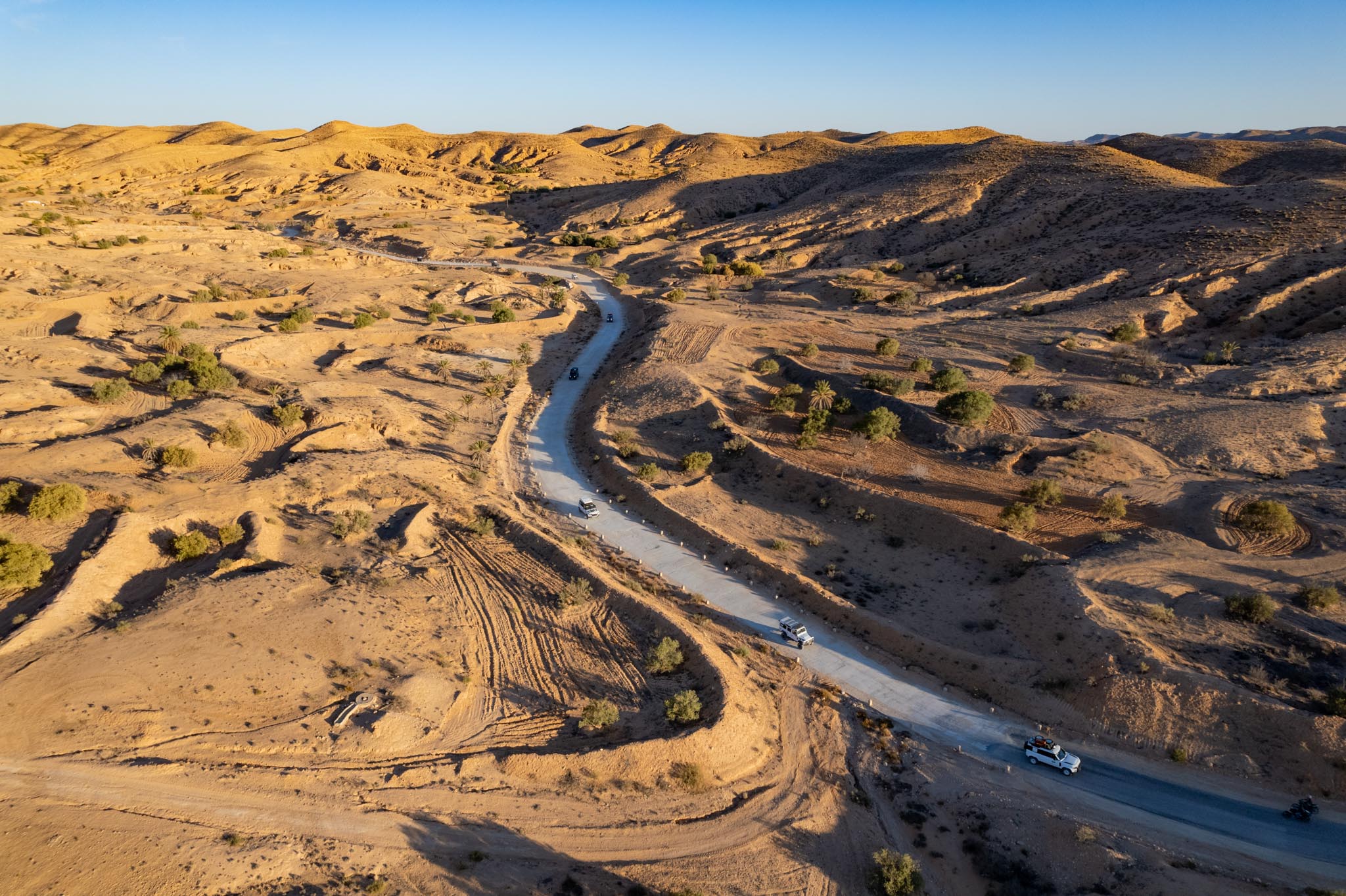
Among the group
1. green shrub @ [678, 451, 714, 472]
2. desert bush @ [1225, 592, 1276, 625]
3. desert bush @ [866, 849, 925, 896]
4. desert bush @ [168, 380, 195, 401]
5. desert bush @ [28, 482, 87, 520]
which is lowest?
desert bush @ [866, 849, 925, 896]

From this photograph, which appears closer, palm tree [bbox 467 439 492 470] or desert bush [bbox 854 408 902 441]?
desert bush [bbox 854 408 902 441]

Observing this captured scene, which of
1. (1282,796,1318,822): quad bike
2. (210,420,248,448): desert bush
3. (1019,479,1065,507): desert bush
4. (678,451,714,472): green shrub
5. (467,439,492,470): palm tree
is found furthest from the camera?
(467,439,492,470): palm tree

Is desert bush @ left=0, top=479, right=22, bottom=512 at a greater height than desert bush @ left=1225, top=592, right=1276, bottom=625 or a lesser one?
greater

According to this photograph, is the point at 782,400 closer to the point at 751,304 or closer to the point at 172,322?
the point at 751,304

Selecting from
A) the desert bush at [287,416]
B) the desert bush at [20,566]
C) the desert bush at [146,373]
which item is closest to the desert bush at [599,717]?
the desert bush at [20,566]

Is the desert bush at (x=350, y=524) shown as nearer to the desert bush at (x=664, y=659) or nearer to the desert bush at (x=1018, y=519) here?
the desert bush at (x=664, y=659)

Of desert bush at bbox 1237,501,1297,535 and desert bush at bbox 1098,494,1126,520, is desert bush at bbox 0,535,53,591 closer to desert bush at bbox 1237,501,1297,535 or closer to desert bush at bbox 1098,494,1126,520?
desert bush at bbox 1098,494,1126,520

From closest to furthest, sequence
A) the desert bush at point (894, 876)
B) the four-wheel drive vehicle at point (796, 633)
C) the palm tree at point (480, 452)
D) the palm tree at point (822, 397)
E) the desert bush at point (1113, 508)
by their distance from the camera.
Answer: the desert bush at point (894, 876) < the four-wheel drive vehicle at point (796, 633) < the desert bush at point (1113, 508) < the palm tree at point (480, 452) < the palm tree at point (822, 397)

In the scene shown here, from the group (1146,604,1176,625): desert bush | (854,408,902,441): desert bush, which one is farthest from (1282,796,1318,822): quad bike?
(854,408,902,441): desert bush
